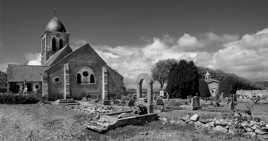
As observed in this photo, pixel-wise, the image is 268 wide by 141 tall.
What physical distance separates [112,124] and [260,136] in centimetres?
656

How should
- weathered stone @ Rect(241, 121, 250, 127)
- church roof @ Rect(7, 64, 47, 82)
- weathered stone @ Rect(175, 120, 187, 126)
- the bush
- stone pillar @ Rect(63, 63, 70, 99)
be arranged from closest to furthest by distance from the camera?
1. weathered stone @ Rect(241, 121, 250, 127)
2. weathered stone @ Rect(175, 120, 187, 126)
3. the bush
4. stone pillar @ Rect(63, 63, 70, 99)
5. church roof @ Rect(7, 64, 47, 82)

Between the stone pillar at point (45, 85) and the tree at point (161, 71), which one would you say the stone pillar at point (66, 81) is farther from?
the tree at point (161, 71)

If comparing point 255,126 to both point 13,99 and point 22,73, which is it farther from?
point 22,73

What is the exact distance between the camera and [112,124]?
1074 cm

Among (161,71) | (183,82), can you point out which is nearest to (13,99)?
(183,82)

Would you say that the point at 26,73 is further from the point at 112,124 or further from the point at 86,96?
the point at 112,124

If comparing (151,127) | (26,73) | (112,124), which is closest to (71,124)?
(112,124)

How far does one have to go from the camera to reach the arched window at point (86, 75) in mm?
32688

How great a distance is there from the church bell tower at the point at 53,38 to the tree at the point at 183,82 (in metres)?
20.3

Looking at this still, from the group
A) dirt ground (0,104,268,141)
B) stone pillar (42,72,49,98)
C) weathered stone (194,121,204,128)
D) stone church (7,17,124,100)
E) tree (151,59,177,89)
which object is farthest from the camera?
tree (151,59,177,89)

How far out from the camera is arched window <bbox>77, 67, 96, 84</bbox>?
107 feet

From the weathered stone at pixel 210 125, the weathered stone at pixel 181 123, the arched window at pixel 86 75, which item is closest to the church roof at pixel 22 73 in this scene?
the arched window at pixel 86 75

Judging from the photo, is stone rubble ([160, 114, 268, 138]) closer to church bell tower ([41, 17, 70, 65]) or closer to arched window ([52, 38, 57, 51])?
church bell tower ([41, 17, 70, 65])

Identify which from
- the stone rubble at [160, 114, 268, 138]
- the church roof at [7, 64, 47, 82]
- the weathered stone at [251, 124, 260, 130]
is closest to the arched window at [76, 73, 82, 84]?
the church roof at [7, 64, 47, 82]
